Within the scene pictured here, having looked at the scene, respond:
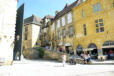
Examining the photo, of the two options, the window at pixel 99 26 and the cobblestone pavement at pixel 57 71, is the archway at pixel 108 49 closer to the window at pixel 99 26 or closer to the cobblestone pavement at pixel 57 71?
the window at pixel 99 26

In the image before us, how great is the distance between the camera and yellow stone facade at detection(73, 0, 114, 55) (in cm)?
1450

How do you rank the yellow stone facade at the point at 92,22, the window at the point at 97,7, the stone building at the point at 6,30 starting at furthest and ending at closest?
the window at the point at 97,7
the yellow stone facade at the point at 92,22
the stone building at the point at 6,30

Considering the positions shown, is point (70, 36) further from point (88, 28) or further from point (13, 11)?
point (13, 11)

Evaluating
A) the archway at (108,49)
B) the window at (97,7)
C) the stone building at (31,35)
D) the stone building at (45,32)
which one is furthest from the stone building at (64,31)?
the archway at (108,49)

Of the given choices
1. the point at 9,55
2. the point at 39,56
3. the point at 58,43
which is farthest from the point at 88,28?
the point at 9,55

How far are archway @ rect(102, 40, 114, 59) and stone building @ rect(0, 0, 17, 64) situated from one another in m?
12.4

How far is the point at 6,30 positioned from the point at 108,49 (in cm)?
1399

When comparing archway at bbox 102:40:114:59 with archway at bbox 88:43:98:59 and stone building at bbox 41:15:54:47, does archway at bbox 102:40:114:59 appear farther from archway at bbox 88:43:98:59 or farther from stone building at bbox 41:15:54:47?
stone building at bbox 41:15:54:47

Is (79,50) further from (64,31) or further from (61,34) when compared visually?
(61,34)

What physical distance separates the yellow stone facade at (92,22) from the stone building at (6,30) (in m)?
11.6

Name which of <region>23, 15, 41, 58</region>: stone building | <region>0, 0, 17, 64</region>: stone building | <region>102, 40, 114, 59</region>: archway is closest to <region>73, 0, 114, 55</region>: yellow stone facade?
<region>102, 40, 114, 59</region>: archway

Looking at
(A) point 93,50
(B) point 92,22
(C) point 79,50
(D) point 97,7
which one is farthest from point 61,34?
(D) point 97,7

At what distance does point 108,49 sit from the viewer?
1489 centimetres

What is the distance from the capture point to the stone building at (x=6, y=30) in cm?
939
